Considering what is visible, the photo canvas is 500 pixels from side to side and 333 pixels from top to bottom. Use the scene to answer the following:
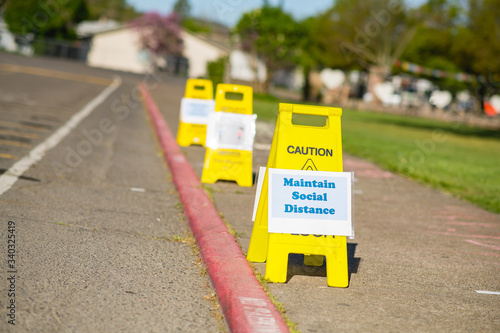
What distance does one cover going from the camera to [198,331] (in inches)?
141

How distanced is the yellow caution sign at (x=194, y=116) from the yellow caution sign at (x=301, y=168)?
272 inches

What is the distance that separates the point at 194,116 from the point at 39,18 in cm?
6527

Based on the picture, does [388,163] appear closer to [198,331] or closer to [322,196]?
[322,196]

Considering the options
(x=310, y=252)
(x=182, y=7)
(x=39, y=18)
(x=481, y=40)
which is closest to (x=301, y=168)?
(x=310, y=252)

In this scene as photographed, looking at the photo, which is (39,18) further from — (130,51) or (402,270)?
(402,270)

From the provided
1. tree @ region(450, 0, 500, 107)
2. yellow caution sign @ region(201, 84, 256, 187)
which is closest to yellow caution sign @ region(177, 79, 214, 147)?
yellow caution sign @ region(201, 84, 256, 187)

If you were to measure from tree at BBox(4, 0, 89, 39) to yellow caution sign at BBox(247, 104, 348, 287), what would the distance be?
6884cm

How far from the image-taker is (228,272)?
4391 mm

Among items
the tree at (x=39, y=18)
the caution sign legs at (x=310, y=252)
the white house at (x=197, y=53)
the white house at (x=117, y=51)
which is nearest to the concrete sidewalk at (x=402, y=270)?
the caution sign legs at (x=310, y=252)

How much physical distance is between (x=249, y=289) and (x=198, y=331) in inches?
22.6

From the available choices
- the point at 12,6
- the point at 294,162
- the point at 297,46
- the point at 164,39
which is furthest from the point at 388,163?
the point at 12,6

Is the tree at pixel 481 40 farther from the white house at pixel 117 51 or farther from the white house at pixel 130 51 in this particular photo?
the white house at pixel 117 51

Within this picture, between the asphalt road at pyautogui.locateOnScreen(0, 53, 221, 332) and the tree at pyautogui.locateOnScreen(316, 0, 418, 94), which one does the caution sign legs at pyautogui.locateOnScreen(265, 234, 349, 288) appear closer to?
the asphalt road at pyautogui.locateOnScreen(0, 53, 221, 332)

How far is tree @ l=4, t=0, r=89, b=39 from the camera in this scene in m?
67.3
